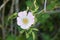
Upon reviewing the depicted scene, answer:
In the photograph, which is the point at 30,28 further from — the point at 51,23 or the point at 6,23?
the point at 51,23

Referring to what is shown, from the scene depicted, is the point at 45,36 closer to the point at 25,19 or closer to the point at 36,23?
the point at 36,23

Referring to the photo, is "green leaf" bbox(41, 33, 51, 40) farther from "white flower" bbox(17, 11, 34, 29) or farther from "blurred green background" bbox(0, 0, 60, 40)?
"white flower" bbox(17, 11, 34, 29)

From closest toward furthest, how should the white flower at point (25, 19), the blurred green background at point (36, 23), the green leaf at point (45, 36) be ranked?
1. the white flower at point (25, 19)
2. the blurred green background at point (36, 23)
3. the green leaf at point (45, 36)

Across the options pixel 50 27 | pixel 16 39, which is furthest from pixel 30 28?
pixel 50 27

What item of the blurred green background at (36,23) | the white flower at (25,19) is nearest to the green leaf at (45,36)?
the blurred green background at (36,23)

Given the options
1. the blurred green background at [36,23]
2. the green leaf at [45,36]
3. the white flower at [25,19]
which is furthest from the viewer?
the green leaf at [45,36]

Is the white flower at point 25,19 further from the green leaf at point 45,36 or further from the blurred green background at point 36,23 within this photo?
the green leaf at point 45,36

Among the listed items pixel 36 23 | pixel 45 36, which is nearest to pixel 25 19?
pixel 36 23

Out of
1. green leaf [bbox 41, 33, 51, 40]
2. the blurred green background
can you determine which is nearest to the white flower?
the blurred green background
